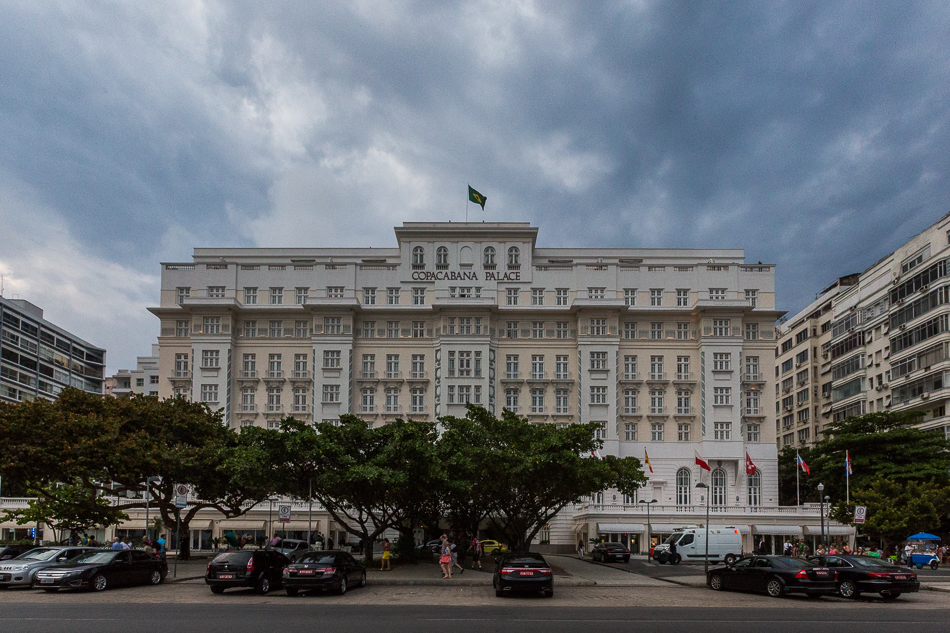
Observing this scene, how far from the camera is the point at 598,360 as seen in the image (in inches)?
2891

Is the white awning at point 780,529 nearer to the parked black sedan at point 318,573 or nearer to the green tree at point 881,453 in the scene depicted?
the green tree at point 881,453

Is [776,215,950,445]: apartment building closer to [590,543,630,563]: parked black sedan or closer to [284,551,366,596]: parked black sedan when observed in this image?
[590,543,630,563]: parked black sedan

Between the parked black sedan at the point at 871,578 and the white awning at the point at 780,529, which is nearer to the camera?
the parked black sedan at the point at 871,578

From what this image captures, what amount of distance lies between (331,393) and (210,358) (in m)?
11.3

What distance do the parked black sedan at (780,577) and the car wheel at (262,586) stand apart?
55.0 feet

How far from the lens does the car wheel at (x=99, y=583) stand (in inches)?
1095

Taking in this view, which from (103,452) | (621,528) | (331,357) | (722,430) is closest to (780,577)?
(103,452)

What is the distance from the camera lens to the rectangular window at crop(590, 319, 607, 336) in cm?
7394

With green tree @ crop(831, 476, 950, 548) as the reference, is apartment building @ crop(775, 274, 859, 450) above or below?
above

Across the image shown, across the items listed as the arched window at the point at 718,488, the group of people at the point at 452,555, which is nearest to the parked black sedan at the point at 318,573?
the group of people at the point at 452,555

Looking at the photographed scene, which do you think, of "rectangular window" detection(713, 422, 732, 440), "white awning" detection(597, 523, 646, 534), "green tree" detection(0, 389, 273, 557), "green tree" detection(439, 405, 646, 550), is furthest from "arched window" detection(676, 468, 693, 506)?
"green tree" detection(0, 389, 273, 557)

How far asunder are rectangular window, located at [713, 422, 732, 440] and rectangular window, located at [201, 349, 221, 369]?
145 ft

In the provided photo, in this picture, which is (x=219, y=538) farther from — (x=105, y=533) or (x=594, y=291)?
(x=594, y=291)

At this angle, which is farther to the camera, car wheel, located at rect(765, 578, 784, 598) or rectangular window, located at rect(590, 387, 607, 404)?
rectangular window, located at rect(590, 387, 607, 404)
